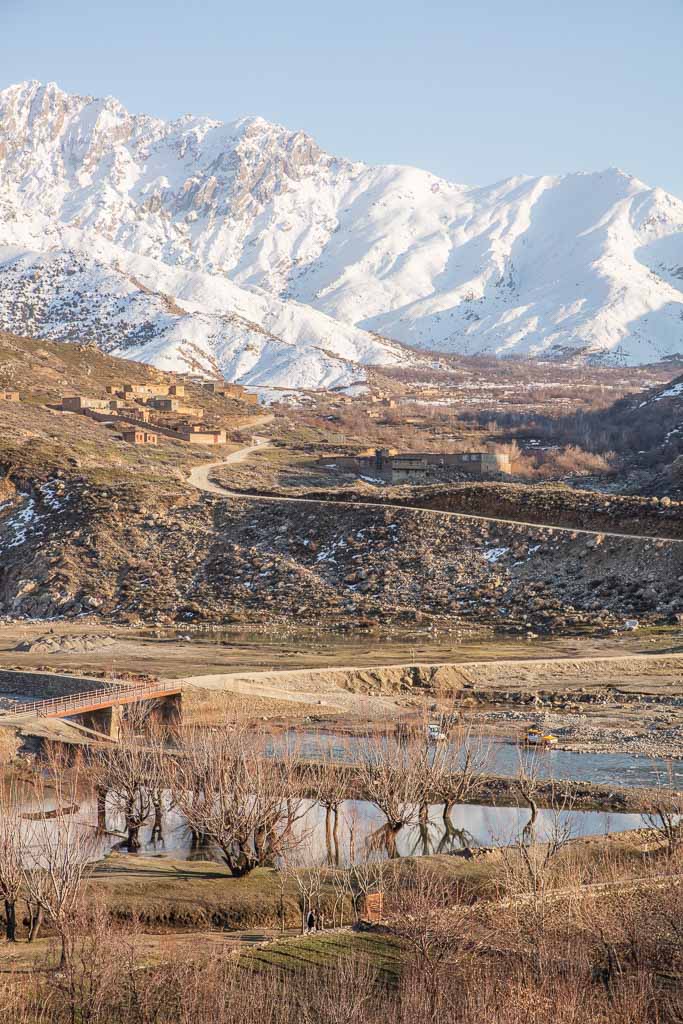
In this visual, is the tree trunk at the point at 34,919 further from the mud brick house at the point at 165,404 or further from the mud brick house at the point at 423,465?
the mud brick house at the point at 165,404

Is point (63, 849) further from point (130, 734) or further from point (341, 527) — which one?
point (341, 527)

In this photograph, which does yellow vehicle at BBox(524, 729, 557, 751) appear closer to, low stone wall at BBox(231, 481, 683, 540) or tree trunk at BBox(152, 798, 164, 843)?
tree trunk at BBox(152, 798, 164, 843)

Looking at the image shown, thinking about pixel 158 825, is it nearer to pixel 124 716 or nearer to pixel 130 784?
pixel 130 784

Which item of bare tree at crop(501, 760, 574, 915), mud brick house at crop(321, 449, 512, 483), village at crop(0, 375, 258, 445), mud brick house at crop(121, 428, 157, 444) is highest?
village at crop(0, 375, 258, 445)

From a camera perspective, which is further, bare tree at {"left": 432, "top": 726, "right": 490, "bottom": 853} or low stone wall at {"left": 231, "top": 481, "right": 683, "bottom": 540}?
low stone wall at {"left": 231, "top": 481, "right": 683, "bottom": 540}

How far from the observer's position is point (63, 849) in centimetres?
2506

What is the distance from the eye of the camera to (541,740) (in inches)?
1731

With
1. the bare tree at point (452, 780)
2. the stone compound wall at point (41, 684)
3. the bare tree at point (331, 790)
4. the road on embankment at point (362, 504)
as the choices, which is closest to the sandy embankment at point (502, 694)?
the stone compound wall at point (41, 684)

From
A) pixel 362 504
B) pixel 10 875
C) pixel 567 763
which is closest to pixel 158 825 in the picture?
pixel 10 875

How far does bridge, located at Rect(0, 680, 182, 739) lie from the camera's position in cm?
4591

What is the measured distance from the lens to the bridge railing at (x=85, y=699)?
46062mm

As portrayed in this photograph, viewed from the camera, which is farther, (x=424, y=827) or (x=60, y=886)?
(x=424, y=827)

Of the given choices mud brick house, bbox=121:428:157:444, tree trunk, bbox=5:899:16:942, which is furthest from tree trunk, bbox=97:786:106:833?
mud brick house, bbox=121:428:157:444

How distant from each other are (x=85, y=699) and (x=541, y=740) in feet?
48.1
